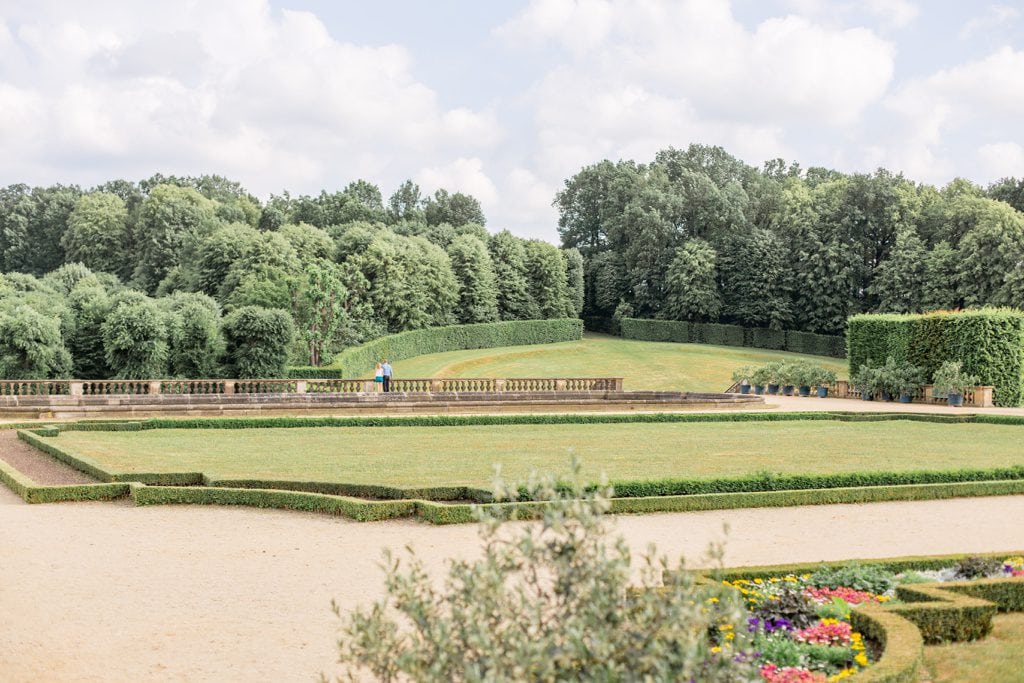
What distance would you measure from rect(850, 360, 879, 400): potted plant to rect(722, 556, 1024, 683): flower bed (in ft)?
99.4

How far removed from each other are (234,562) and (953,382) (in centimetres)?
3147

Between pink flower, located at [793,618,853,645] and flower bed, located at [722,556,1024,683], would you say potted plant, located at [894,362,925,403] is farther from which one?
pink flower, located at [793,618,853,645]

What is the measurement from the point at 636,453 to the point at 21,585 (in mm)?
12834

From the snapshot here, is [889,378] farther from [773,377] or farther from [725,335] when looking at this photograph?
[725,335]

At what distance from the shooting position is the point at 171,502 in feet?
53.9

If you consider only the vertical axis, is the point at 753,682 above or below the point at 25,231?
below

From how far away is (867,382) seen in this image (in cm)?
4094

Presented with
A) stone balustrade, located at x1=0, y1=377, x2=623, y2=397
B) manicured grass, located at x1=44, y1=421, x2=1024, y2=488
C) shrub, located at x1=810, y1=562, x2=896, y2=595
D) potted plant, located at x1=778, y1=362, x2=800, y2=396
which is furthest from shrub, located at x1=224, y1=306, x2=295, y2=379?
shrub, located at x1=810, y1=562, x2=896, y2=595

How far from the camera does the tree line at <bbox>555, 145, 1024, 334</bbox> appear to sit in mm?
67375

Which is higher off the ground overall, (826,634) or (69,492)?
(69,492)

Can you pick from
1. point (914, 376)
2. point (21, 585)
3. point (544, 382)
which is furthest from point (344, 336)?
point (21, 585)

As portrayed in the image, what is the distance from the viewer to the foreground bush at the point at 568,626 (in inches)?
183

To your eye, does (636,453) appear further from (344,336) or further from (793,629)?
(344,336)

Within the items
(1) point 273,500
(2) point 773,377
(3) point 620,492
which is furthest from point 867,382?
(1) point 273,500
